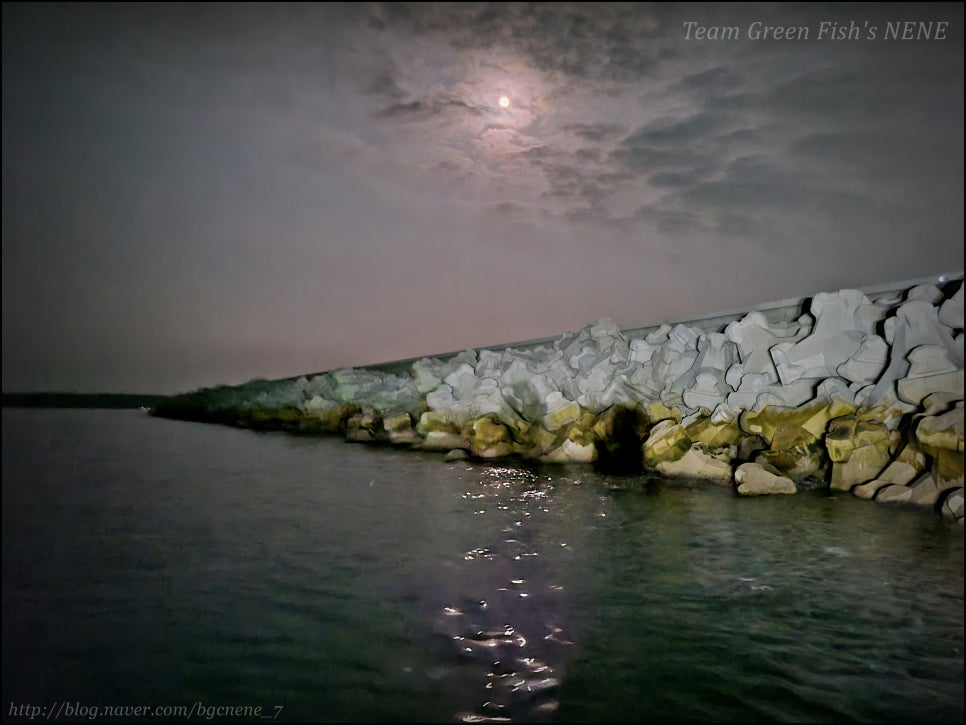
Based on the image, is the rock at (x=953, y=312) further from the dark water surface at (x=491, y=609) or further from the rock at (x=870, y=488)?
the dark water surface at (x=491, y=609)

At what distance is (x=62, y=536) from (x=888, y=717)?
8756 mm

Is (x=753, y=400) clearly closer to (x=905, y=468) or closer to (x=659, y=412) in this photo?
(x=659, y=412)

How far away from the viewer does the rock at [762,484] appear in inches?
397

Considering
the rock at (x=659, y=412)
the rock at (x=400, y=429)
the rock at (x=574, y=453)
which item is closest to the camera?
the rock at (x=659, y=412)

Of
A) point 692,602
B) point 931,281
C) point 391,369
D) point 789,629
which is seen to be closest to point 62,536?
point 692,602

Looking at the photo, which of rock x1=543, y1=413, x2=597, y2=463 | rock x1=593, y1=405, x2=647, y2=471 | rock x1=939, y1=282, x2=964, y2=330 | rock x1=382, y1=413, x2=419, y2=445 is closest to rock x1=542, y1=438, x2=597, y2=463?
rock x1=543, y1=413, x2=597, y2=463

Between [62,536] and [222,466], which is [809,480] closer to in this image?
[62,536]

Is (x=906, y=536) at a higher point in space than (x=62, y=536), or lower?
higher

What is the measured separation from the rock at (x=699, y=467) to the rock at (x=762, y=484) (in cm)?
103

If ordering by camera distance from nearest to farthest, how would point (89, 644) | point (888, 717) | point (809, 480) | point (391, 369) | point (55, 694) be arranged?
A: point (888, 717) → point (55, 694) → point (89, 644) → point (809, 480) → point (391, 369)

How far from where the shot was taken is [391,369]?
94.7 ft

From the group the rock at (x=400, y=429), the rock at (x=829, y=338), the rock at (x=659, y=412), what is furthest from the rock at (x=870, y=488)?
the rock at (x=400, y=429)

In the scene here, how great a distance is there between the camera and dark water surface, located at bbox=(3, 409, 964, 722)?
3.58 m

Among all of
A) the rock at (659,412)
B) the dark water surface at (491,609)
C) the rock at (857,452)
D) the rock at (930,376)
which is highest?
the rock at (930,376)
